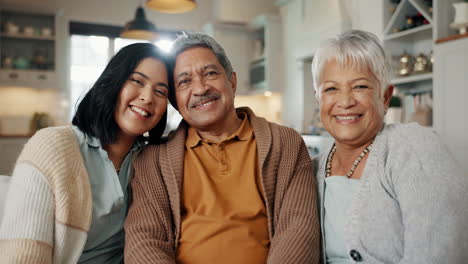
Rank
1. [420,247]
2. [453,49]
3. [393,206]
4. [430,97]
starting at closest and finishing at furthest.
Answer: [420,247]
[393,206]
[453,49]
[430,97]

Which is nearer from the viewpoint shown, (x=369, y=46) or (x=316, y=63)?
(x=369, y=46)

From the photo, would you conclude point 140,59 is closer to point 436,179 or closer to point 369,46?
point 369,46

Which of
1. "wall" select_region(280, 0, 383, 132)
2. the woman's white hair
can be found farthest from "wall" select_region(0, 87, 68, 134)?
the woman's white hair

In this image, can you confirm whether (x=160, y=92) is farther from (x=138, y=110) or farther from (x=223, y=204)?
(x=223, y=204)

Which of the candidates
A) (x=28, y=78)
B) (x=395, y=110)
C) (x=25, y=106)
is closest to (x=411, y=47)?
(x=395, y=110)

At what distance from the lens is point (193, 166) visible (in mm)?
1482

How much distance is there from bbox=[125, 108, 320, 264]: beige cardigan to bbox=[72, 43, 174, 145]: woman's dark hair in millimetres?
169

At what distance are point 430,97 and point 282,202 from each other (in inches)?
103

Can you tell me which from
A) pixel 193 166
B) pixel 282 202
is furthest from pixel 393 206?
pixel 193 166

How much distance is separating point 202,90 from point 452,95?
2.31 m

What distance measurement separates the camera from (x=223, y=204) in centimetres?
141

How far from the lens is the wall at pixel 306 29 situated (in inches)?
163

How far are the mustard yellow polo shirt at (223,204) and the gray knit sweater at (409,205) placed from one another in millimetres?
331

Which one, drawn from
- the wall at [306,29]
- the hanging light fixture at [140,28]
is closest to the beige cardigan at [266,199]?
the wall at [306,29]
